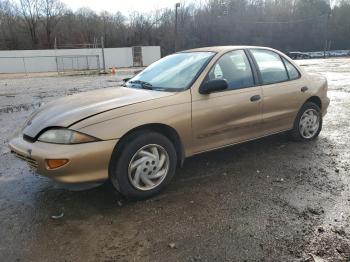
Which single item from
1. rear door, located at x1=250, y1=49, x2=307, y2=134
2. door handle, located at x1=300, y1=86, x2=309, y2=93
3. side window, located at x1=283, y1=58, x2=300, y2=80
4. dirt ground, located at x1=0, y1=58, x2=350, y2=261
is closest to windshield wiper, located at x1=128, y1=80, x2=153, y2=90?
dirt ground, located at x1=0, y1=58, x2=350, y2=261

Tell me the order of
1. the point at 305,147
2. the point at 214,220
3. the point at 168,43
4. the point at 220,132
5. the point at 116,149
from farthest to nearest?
the point at 168,43
the point at 305,147
the point at 220,132
the point at 116,149
the point at 214,220

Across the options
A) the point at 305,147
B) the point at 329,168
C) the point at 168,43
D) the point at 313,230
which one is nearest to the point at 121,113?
the point at 313,230

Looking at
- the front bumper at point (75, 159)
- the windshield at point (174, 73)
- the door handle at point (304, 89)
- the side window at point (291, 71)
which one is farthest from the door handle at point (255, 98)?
the front bumper at point (75, 159)

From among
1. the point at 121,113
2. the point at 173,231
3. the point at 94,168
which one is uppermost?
the point at 121,113

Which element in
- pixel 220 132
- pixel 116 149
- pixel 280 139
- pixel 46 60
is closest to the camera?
pixel 116 149

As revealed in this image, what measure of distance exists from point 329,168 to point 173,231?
8.22 ft

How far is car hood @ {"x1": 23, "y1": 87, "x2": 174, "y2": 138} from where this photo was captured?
11.7 ft

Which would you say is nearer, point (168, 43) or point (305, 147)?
point (305, 147)

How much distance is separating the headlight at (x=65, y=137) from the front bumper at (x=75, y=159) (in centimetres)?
4

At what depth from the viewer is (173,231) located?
125 inches

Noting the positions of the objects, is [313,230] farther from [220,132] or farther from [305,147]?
[305,147]

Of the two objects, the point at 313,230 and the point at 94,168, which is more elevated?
the point at 94,168

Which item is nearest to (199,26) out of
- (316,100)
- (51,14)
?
(51,14)

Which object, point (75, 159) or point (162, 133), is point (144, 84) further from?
point (75, 159)
